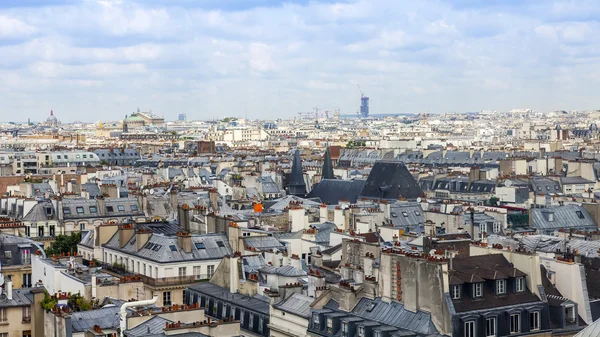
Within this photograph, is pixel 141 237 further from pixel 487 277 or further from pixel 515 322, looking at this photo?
pixel 515 322

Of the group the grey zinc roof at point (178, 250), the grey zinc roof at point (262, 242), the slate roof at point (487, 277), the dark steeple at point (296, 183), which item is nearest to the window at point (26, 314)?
the grey zinc roof at point (178, 250)

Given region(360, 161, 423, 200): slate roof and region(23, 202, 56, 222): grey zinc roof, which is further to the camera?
region(360, 161, 423, 200): slate roof

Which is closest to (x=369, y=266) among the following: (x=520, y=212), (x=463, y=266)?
(x=463, y=266)

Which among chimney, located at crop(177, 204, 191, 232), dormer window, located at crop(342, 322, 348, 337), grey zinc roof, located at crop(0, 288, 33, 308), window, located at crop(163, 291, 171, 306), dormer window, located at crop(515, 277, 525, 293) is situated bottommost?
window, located at crop(163, 291, 171, 306)

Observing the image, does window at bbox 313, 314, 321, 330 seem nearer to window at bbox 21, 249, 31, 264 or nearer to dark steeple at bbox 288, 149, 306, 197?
window at bbox 21, 249, 31, 264

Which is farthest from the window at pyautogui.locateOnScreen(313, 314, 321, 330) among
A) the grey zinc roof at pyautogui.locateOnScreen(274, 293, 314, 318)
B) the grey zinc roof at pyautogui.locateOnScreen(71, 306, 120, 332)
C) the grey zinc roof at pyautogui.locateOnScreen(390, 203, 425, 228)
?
the grey zinc roof at pyautogui.locateOnScreen(390, 203, 425, 228)

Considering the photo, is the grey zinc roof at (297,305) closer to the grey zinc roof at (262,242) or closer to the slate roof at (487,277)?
the slate roof at (487,277)

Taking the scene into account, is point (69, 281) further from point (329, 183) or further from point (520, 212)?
point (329, 183)
